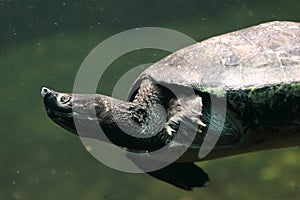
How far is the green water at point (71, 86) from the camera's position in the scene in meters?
2.35

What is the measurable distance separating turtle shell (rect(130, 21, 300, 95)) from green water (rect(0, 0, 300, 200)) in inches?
37.9

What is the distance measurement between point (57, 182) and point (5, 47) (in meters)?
1.43

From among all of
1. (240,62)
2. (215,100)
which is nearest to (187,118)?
(215,100)

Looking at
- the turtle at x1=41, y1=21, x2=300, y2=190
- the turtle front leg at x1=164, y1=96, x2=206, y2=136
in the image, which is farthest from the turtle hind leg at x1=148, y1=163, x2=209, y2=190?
the turtle front leg at x1=164, y1=96, x2=206, y2=136

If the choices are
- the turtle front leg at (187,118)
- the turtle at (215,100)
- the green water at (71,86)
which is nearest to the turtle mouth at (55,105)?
the turtle at (215,100)

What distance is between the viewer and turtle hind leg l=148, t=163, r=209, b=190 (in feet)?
5.30

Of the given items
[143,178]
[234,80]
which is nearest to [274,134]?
[234,80]

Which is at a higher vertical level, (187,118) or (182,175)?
(187,118)

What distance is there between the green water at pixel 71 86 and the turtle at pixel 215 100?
0.85 metres

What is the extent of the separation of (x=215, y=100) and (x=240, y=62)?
0.45ft

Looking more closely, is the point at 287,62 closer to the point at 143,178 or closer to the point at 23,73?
the point at 143,178

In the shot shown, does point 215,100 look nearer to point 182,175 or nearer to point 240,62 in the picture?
point 240,62

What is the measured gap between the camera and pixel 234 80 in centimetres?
139

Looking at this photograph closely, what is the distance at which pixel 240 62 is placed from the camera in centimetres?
142
